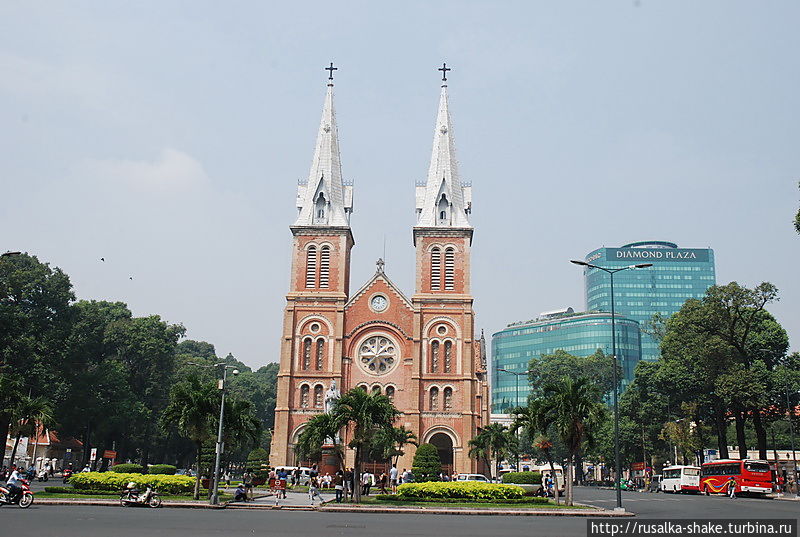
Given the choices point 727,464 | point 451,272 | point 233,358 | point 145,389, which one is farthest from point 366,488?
point 233,358

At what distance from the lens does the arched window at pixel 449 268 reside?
219 ft

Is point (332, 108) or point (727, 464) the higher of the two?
point (332, 108)

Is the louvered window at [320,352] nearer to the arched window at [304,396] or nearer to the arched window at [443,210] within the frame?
the arched window at [304,396]

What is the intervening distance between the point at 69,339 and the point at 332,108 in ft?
101

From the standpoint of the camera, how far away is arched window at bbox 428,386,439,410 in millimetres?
64062

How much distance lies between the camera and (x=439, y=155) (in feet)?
231

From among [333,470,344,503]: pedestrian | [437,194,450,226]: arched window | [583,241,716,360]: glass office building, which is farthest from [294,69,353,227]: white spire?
[583,241,716,360]: glass office building

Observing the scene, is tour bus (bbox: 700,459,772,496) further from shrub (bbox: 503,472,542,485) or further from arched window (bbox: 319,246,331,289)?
arched window (bbox: 319,246,331,289)

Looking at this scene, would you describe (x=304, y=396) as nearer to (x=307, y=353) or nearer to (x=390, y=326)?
(x=307, y=353)

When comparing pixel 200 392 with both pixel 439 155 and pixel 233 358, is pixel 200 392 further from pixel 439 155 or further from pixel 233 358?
pixel 233 358

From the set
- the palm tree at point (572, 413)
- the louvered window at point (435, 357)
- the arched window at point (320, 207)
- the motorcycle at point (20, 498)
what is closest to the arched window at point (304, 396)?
the louvered window at point (435, 357)

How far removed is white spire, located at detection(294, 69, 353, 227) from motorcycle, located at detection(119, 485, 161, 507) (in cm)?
4073

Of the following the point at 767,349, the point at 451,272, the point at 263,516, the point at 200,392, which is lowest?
the point at 263,516

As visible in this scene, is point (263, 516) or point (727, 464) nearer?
point (263, 516)
